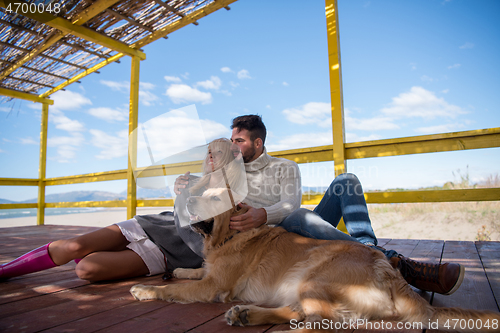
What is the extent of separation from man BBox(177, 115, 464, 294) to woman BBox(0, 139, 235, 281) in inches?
15.3

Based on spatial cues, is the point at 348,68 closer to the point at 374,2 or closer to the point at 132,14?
the point at 132,14

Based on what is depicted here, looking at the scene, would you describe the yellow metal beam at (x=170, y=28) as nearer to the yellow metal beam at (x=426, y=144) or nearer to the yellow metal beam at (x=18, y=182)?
the yellow metal beam at (x=18, y=182)

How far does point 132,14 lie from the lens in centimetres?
430

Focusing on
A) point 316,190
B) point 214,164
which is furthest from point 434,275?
point 316,190

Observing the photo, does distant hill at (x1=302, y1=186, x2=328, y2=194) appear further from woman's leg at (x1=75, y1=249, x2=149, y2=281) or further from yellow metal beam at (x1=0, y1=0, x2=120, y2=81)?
yellow metal beam at (x1=0, y1=0, x2=120, y2=81)

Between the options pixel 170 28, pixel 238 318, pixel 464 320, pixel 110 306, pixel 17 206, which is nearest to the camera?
pixel 464 320

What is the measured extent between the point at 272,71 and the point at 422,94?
14496 millimetres

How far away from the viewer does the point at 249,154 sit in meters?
2.34

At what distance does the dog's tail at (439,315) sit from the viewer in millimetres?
1000

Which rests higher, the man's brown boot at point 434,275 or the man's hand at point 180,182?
the man's hand at point 180,182

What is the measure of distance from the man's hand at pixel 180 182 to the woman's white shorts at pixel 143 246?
0.59 m

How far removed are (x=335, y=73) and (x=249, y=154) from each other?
1990mm

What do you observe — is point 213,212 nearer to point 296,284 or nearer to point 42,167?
point 296,284

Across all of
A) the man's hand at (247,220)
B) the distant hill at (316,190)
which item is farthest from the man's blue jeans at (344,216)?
the distant hill at (316,190)
